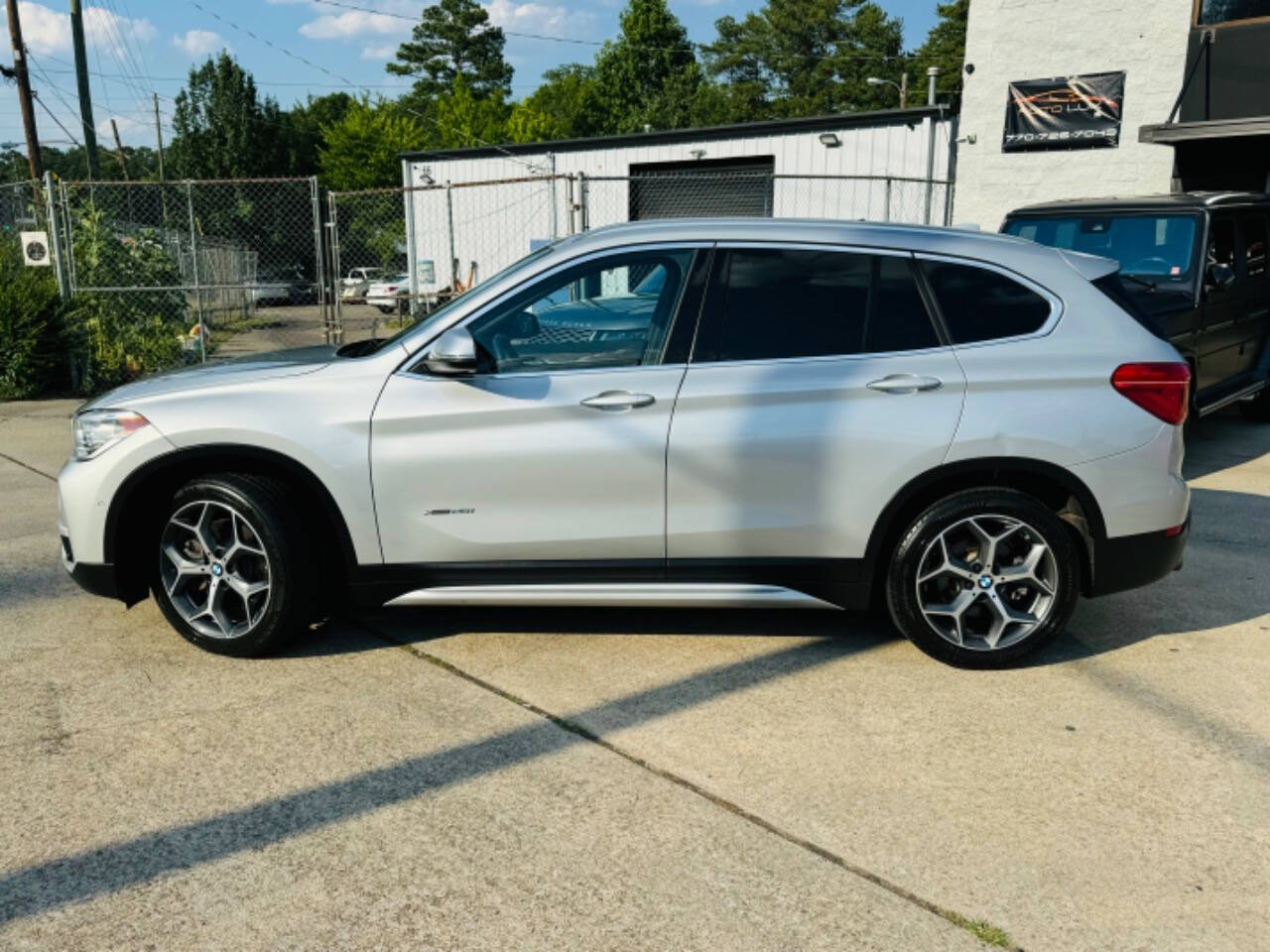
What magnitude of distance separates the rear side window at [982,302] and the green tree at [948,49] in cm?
6267

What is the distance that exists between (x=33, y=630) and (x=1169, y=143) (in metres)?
14.5

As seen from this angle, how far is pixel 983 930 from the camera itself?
2.61 meters

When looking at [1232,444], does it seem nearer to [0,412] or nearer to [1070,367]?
[1070,367]

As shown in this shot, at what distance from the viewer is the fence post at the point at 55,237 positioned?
11445 mm

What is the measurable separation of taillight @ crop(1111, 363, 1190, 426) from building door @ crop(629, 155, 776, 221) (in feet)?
63.2

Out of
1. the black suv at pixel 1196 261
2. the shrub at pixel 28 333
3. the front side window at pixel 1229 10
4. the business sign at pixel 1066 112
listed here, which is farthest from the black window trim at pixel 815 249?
the front side window at pixel 1229 10

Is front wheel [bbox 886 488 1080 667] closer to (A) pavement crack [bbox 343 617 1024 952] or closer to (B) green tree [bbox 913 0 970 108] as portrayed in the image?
(A) pavement crack [bbox 343 617 1024 952]

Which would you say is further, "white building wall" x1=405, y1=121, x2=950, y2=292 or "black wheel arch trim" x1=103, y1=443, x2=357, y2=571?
"white building wall" x1=405, y1=121, x2=950, y2=292

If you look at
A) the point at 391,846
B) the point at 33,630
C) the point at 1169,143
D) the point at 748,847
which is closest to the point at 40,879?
the point at 391,846

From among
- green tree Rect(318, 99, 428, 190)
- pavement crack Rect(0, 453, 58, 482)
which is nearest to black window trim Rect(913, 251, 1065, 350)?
pavement crack Rect(0, 453, 58, 482)

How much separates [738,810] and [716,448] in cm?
139

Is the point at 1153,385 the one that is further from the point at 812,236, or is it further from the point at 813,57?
the point at 813,57

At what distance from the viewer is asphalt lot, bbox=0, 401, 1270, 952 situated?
268 cm

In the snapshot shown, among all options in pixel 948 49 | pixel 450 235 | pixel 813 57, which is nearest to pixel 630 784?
pixel 450 235
